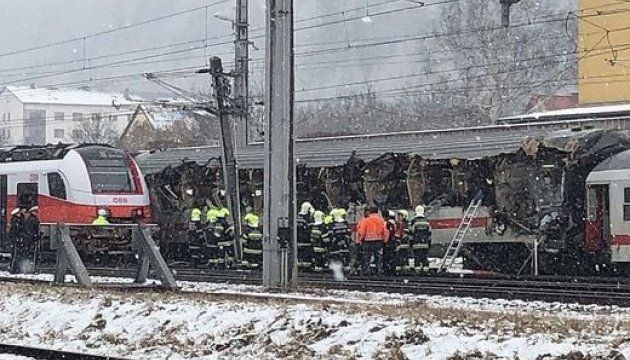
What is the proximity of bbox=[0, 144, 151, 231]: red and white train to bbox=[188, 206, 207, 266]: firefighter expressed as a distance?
1.93 m

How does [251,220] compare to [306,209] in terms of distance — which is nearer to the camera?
[251,220]

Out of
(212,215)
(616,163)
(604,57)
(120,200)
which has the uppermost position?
(604,57)

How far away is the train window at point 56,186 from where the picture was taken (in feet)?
89.9

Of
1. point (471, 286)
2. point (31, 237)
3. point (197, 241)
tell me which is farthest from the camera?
point (197, 241)

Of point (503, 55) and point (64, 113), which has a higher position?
point (64, 113)

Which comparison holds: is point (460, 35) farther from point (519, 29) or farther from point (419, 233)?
point (419, 233)

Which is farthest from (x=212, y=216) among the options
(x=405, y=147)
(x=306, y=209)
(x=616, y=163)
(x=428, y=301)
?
(x=428, y=301)

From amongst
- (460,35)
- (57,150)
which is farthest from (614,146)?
(460,35)

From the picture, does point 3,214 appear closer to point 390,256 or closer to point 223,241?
point 223,241

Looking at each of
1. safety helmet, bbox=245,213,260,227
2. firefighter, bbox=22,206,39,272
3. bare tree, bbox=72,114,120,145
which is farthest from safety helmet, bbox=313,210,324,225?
bare tree, bbox=72,114,120,145

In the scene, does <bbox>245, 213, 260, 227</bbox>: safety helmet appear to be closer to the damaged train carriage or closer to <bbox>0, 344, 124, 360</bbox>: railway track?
the damaged train carriage

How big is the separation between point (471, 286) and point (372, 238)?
3137 mm

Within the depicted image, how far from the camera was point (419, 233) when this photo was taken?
22.6 m

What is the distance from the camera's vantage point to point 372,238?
73.8 ft
